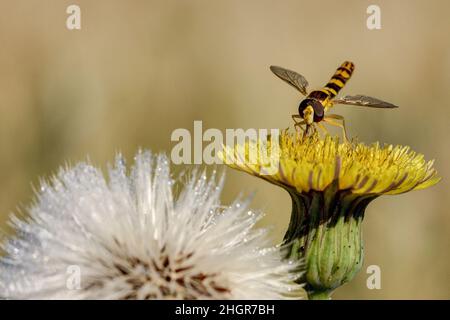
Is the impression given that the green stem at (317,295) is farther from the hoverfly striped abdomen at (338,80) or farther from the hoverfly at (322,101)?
the hoverfly striped abdomen at (338,80)

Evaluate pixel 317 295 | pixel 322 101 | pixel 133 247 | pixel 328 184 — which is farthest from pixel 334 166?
pixel 322 101

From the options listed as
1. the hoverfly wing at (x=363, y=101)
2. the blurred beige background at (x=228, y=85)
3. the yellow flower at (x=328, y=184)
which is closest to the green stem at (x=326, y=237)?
the yellow flower at (x=328, y=184)

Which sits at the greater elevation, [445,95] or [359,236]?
[445,95]

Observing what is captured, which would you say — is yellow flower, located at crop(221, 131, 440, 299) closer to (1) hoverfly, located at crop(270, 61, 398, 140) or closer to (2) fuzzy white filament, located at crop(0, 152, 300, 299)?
(1) hoverfly, located at crop(270, 61, 398, 140)

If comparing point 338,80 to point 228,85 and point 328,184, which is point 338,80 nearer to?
point 328,184

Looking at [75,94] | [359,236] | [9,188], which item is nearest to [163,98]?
[75,94]

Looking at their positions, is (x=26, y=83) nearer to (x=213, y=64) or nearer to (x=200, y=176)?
(x=213, y=64)
